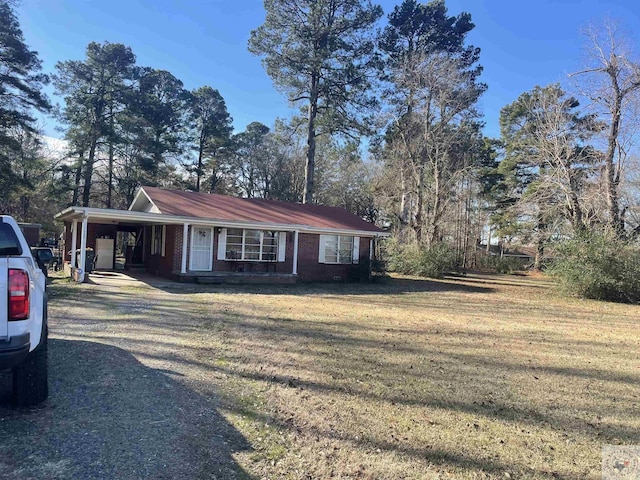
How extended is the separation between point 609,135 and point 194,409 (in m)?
21.1

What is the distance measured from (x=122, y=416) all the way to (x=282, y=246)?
14073 mm

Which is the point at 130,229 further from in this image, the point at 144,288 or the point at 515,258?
the point at 515,258

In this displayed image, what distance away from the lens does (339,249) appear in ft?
62.7

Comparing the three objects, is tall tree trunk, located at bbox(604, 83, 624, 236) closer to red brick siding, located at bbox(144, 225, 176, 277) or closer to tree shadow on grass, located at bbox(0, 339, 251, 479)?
red brick siding, located at bbox(144, 225, 176, 277)

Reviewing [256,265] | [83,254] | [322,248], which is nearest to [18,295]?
[83,254]

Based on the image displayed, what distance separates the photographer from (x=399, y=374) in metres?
5.29

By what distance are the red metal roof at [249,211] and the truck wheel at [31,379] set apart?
11.8 meters

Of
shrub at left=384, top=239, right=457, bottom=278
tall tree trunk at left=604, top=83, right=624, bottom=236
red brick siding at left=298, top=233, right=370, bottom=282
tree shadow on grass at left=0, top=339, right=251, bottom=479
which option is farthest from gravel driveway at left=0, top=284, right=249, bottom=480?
tall tree trunk at left=604, top=83, right=624, bottom=236

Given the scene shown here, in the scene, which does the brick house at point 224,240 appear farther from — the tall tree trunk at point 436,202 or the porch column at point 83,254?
the tall tree trunk at point 436,202

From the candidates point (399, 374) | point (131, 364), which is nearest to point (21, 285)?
point (131, 364)

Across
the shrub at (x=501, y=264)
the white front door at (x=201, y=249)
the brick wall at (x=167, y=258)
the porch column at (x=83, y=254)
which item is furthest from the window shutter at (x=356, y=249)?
the shrub at (x=501, y=264)

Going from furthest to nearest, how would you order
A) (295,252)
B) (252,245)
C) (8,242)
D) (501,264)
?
1. (501,264)
2. (252,245)
3. (295,252)
4. (8,242)

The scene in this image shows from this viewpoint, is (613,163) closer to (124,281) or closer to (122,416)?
(124,281)

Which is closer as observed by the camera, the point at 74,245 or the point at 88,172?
the point at 74,245
